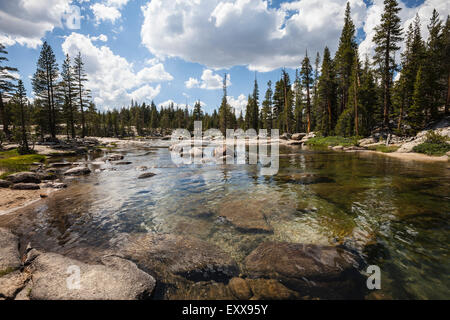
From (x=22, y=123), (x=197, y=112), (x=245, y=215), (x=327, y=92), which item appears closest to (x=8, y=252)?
(x=245, y=215)

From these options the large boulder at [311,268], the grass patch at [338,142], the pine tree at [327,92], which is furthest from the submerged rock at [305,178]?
the pine tree at [327,92]

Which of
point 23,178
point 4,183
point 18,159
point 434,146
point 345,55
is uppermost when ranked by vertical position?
point 345,55

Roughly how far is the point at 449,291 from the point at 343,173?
1016 centimetres

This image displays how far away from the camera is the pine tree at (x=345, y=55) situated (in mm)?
37406

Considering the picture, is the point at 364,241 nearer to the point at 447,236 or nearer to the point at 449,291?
the point at 449,291

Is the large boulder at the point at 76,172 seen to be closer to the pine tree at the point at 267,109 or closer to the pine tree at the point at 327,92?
the pine tree at the point at 327,92

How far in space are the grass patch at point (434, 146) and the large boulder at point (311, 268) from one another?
21.5m

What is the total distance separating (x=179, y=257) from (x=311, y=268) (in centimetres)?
276

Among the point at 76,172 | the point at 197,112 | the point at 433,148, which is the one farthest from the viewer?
the point at 197,112

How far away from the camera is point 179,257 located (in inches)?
166

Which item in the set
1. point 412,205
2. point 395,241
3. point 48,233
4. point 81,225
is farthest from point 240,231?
point 412,205

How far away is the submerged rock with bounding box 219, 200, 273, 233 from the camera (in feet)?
18.4

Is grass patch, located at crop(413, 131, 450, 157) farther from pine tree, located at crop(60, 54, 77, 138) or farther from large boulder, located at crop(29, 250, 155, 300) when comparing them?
pine tree, located at crop(60, 54, 77, 138)

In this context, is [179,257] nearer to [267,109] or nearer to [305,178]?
[305,178]
